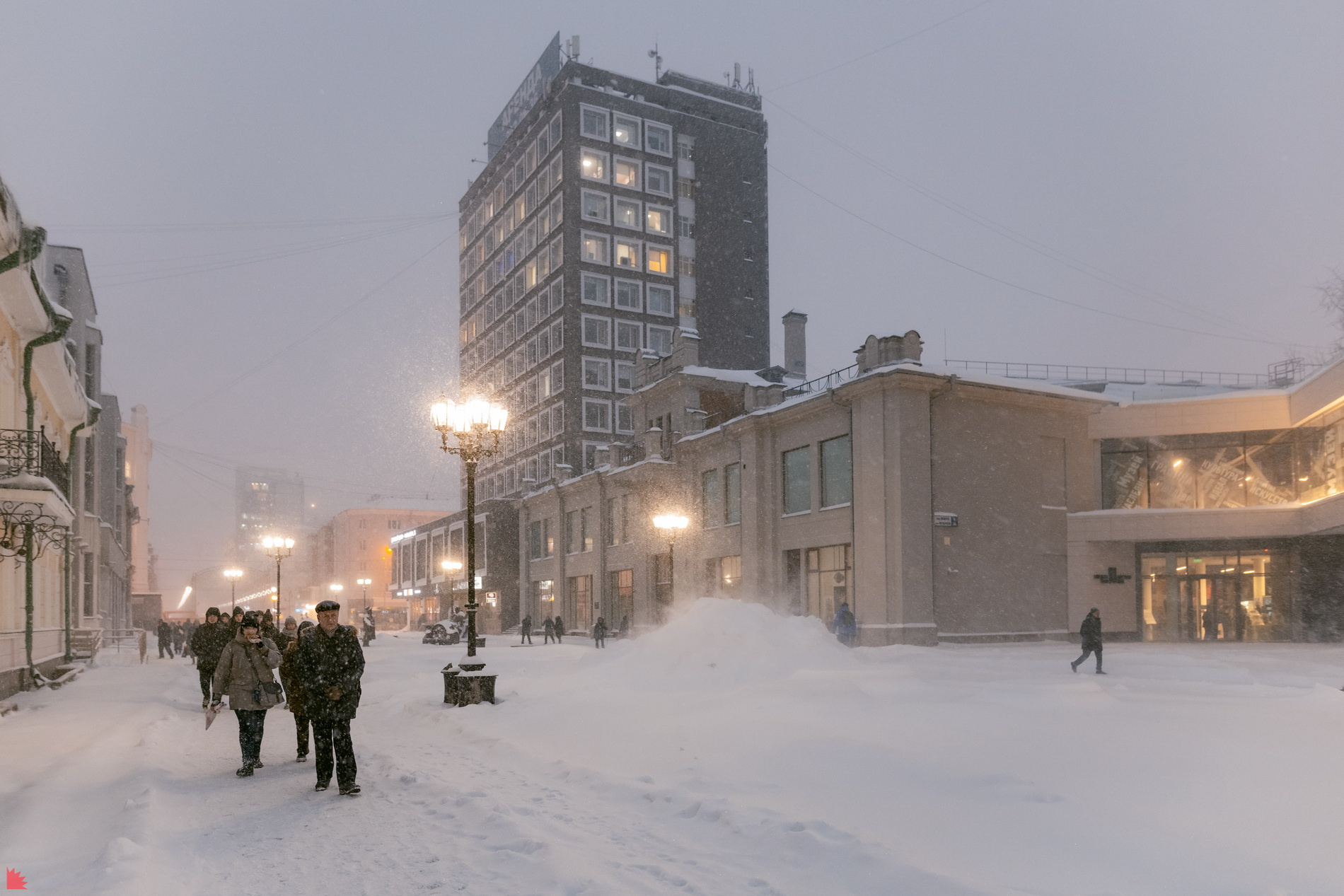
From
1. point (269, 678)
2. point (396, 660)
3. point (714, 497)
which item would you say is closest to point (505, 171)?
point (714, 497)

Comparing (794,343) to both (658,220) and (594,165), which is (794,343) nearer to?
(658,220)

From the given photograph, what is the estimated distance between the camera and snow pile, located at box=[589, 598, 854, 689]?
1560cm

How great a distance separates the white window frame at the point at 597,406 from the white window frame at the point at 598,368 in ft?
2.07

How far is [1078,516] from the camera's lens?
31422mm

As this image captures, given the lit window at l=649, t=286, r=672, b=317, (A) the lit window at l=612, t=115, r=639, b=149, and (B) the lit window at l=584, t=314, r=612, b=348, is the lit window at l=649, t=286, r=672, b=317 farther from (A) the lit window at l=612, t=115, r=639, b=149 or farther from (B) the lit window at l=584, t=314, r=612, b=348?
(A) the lit window at l=612, t=115, r=639, b=149

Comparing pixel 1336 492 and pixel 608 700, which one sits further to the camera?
pixel 1336 492

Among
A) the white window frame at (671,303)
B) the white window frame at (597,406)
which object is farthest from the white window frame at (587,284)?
the white window frame at (597,406)

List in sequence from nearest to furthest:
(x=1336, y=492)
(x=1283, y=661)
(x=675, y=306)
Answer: (x=1283, y=661)
(x=1336, y=492)
(x=675, y=306)

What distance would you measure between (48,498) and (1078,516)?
2883cm

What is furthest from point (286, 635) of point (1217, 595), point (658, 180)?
point (658, 180)

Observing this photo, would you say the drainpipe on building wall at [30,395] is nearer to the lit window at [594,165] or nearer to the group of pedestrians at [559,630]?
the group of pedestrians at [559,630]

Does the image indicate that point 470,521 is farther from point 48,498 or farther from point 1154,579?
point 1154,579

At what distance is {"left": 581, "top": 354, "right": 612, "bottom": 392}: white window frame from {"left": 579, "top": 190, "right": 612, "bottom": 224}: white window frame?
9661 mm

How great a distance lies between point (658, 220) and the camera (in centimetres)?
6738
